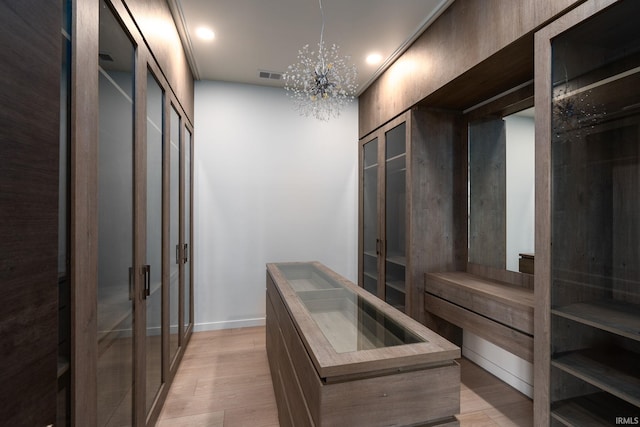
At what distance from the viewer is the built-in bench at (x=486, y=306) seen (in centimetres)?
184

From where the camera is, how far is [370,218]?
12.4ft

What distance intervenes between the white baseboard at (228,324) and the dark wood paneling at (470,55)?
294cm

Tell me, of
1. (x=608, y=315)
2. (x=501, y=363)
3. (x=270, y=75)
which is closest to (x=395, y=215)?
(x=501, y=363)

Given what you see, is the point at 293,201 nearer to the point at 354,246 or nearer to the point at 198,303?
the point at 354,246

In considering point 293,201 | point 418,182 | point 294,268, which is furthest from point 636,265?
point 293,201

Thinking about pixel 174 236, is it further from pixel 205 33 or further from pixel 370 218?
pixel 370 218

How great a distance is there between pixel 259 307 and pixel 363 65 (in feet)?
10.3

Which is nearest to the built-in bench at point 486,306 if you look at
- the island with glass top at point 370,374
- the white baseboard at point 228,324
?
the island with glass top at point 370,374

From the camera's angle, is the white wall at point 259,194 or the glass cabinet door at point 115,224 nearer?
the glass cabinet door at point 115,224

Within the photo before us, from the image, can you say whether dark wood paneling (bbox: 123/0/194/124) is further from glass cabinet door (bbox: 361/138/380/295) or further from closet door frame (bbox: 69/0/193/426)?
glass cabinet door (bbox: 361/138/380/295)

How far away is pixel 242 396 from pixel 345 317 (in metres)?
1.31

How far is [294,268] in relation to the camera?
2.76 m

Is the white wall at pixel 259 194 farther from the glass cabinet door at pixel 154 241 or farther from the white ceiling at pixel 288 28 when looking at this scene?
the glass cabinet door at pixel 154 241

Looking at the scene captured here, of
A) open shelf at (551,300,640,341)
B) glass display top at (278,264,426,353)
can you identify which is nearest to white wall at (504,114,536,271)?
open shelf at (551,300,640,341)
